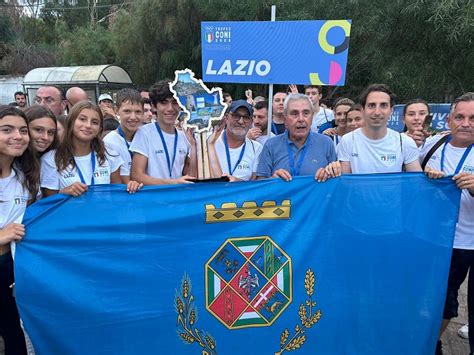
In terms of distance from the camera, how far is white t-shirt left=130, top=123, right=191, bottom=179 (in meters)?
3.47

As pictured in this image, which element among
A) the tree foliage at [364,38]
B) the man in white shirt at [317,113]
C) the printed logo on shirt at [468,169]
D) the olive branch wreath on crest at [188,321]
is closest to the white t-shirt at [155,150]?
the olive branch wreath on crest at [188,321]

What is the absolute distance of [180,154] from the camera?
359 centimetres

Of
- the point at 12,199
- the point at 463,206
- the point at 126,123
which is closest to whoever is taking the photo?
the point at 12,199

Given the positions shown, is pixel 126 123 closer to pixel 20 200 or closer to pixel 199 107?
pixel 199 107

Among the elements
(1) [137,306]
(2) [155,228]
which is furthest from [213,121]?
(1) [137,306]

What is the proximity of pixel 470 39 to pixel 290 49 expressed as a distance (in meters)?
7.15

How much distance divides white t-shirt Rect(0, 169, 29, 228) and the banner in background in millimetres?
2434

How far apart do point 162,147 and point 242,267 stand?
124cm

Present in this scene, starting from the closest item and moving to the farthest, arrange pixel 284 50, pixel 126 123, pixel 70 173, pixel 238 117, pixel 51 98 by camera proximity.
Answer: pixel 70 173 → pixel 238 117 → pixel 126 123 → pixel 284 50 → pixel 51 98

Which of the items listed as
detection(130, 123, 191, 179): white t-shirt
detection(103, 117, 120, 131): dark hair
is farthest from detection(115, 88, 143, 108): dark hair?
detection(103, 117, 120, 131): dark hair

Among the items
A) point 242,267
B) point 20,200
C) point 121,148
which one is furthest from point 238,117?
point 20,200

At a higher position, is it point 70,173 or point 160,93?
point 160,93

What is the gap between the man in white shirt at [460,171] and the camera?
312 centimetres

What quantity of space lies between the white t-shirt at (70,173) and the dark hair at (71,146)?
30 mm
